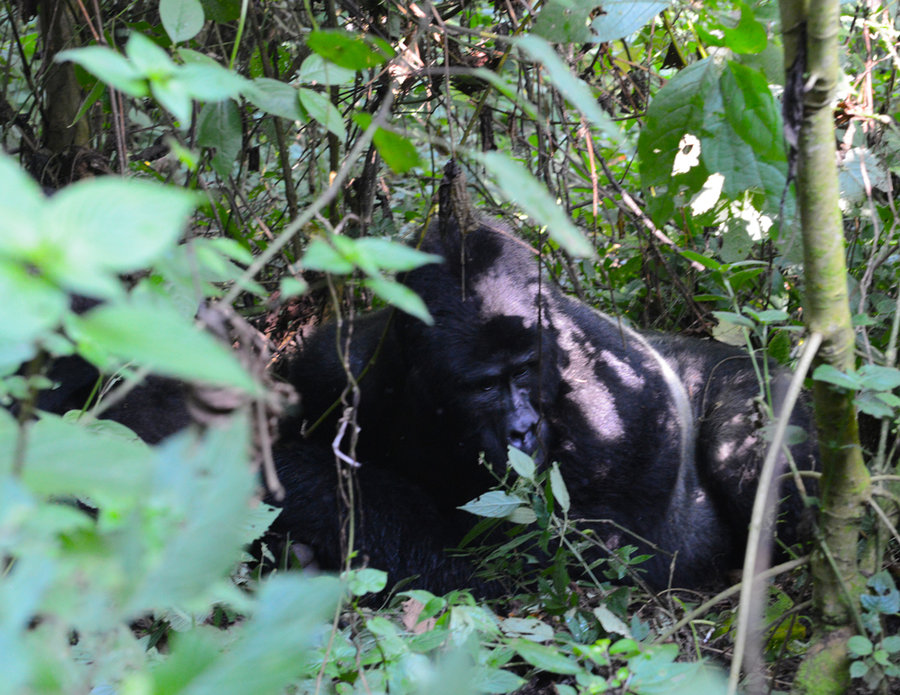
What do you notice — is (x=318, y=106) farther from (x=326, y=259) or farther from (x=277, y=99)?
(x=326, y=259)

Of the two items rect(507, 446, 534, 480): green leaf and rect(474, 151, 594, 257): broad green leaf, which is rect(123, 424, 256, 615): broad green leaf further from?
rect(507, 446, 534, 480): green leaf

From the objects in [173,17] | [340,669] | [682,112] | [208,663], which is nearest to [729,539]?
[682,112]

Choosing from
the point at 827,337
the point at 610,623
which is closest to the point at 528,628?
the point at 610,623

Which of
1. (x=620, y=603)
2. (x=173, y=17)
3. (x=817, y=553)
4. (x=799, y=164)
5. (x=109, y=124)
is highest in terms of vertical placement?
(x=173, y=17)

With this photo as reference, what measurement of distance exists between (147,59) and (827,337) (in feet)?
3.28

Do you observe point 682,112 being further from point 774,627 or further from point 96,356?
point 96,356

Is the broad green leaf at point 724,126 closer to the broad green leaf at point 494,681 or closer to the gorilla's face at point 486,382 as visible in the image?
the gorilla's face at point 486,382

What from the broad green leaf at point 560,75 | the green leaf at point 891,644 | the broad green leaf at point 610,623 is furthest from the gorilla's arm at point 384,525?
the broad green leaf at point 560,75

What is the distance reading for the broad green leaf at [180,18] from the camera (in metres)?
1.33

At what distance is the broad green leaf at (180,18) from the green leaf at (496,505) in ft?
3.51

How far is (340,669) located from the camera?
1319 mm

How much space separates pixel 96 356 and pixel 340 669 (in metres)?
0.76

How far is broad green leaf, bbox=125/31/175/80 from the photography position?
2.56ft

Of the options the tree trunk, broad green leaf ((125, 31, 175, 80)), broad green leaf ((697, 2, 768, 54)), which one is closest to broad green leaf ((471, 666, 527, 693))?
the tree trunk
